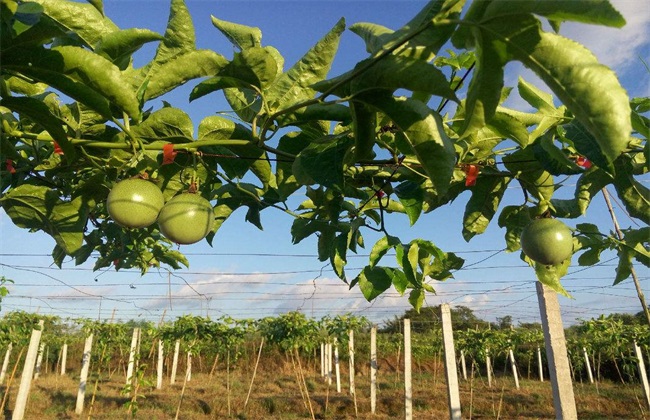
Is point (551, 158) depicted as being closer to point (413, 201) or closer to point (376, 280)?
point (413, 201)

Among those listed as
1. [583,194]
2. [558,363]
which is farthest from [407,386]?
[583,194]

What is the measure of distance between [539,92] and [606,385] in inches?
837

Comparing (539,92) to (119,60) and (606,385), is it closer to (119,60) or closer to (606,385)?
(119,60)

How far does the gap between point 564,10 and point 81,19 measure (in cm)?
107

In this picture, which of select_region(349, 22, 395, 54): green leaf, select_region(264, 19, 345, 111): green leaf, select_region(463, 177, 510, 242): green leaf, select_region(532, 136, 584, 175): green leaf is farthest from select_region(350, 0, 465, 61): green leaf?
select_region(463, 177, 510, 242): green leaf

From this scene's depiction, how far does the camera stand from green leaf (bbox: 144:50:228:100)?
1146 millimetres

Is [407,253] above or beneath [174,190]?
beneath

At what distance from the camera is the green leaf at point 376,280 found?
1.94m

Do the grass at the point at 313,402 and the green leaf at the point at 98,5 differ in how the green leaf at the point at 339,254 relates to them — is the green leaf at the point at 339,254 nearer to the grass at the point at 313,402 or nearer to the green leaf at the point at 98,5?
the green leaf at the point at 98,5

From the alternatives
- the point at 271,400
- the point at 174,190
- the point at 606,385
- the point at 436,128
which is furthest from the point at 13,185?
the point at 606,385

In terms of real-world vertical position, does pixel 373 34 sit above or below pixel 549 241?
above

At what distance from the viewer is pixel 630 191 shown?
169cm

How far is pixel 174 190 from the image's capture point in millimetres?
1869

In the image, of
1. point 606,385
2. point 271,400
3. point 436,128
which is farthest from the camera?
point 606,385
